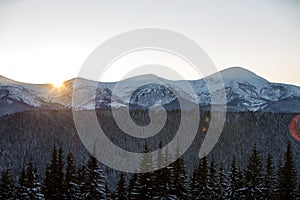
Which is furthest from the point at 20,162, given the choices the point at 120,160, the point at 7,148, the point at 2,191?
the point at 2,191

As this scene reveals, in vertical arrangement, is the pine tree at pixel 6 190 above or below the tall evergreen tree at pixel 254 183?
below

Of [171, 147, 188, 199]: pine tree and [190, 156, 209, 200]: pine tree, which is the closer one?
[171, 147, 188, 199]: pine tree

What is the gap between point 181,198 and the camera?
1750 inches

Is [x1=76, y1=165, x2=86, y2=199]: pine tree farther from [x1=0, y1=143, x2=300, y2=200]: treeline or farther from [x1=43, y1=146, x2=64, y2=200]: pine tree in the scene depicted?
[x1=43, y1=146, x2=64, y2=200]: pine tree

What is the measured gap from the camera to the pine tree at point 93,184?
4478cm

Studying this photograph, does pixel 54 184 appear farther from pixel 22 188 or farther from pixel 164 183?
pixel 164 183

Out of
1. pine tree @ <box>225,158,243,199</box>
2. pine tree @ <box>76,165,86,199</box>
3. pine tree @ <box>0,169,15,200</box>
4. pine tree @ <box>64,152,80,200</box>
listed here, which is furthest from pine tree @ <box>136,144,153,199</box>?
pine tree @ <box>0,169,15,200</box>

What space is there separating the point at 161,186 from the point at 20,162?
14917 cm

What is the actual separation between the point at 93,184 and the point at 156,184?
20.8 feet

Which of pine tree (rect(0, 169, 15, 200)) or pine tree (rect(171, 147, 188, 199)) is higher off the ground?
pine tree (rect(171, 147, 188, 199))

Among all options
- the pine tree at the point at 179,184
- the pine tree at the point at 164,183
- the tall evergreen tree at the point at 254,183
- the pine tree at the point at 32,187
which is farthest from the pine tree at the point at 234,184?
the pine tree at the point at 32,187

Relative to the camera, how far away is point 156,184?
43688 millimetres

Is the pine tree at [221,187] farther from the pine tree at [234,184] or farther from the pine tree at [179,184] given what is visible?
the pine tree at [179,184]

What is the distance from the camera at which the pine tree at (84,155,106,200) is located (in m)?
44.8
